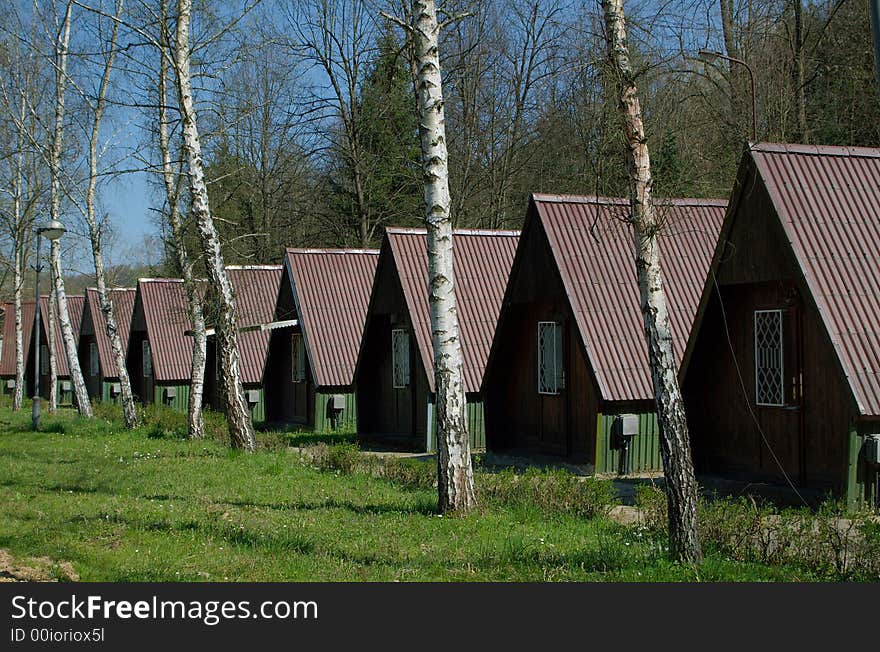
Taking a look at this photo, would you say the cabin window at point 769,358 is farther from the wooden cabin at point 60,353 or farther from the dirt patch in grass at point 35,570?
the wooden cabin at point 60,353

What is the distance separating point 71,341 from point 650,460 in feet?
58.5

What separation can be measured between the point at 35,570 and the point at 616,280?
11209 mm

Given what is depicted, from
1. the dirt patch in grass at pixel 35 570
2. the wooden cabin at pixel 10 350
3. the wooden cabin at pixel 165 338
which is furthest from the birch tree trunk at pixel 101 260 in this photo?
the wooden cabin at pixel 10 350

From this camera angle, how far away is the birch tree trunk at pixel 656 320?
8633 millimetres

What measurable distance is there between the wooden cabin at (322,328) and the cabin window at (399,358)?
65.2 inches

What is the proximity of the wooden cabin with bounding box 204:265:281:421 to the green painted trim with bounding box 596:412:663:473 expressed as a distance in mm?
15809

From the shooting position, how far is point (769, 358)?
13945 millimetres

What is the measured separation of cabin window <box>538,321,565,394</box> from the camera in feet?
60.1

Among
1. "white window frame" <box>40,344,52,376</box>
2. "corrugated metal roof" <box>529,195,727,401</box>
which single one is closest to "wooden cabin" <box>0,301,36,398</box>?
"white window frame" <box>40,344,52,376</box>

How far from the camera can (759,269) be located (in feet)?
44.2

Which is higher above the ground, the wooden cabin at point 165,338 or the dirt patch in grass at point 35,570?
the wooden cabin at point 165,338

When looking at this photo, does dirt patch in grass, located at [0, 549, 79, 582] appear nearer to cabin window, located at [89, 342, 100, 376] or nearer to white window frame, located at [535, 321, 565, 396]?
white window frame, located at [535, 321, 565, 396]

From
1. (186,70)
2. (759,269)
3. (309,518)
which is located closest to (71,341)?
(186,70)

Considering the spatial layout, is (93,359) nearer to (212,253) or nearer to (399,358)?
(399,358)
